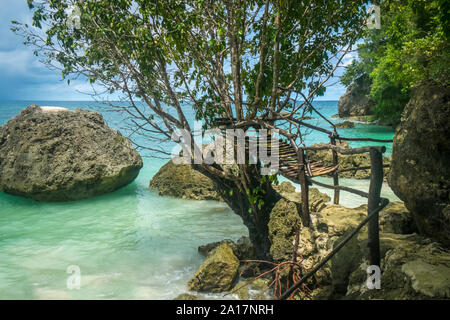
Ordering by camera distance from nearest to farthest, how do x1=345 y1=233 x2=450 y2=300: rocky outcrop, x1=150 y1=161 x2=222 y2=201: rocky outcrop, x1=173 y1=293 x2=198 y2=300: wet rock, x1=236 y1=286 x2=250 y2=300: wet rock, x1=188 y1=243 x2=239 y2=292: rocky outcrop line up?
x1=345 y1=233 x2=450 y2=300: rocky outcrop → x1=173 y1=293 x2=198 y2=300: wet rock → x1=236 y1=286 x2=250 y2=300: wet rock → x1=188 y1=243 x2=239 y2=292: rocky outcrop → x1=150 y1=161 x2=222 y2=201: rocky outcrop

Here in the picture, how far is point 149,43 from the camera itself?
10.7 feet

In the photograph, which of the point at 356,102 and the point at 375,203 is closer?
the point at 375,203

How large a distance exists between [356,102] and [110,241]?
29.6 metres

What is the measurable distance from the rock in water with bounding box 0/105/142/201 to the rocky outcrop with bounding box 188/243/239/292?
4.70 metres

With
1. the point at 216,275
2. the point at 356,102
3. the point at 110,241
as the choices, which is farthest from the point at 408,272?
the point at 356,102

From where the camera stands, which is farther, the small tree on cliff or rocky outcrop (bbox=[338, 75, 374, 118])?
rocky outcrop (bbox=[338, 75, 374, 118])

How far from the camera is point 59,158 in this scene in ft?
25.1

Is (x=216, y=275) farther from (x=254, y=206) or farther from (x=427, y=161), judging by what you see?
(x=427, y=161)

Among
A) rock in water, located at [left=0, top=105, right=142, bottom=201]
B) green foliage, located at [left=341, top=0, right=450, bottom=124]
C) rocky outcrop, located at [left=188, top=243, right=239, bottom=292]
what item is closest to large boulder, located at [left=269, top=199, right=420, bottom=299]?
rocky outcrop, located at [left=188, top=243, right=239, bottom=292]

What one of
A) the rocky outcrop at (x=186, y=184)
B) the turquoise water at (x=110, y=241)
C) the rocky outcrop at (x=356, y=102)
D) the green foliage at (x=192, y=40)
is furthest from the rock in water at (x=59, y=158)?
the rocky outcrop at (x=356, y=102)

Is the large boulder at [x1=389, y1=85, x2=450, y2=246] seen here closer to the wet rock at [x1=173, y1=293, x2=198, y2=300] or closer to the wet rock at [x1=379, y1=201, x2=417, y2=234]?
the wet rock at [x1=379, y1=201, x2=417, y2=234]

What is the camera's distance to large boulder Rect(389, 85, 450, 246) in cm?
223
